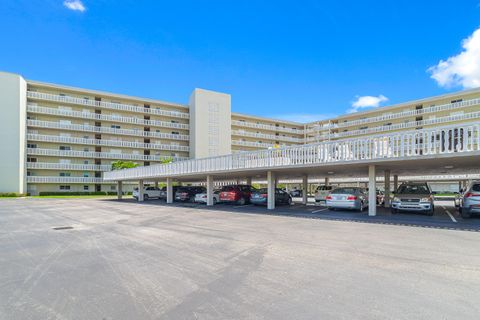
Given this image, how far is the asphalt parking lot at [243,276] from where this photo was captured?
3.64 metres

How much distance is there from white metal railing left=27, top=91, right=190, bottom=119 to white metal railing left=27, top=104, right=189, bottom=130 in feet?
5.30

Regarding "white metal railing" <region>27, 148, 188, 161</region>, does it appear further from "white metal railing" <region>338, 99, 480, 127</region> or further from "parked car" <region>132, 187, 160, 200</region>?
"white metal railing" <region>338, 99, 480, 127</region>

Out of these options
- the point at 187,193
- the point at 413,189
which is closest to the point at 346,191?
the point at 413,189

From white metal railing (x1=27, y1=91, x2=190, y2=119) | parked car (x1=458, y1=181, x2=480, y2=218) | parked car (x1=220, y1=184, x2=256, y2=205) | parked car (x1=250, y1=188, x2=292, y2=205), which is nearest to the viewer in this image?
parked car (x1=458, y1=181, x2=480, y2=218)

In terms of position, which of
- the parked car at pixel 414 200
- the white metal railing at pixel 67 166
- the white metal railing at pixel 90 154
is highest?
the white metal railing at pixel 90 154

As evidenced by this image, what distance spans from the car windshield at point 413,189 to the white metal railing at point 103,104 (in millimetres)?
50732

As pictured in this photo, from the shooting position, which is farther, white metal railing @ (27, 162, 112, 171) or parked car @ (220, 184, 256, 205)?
white metal railing @ (27, 162, 112, 171)

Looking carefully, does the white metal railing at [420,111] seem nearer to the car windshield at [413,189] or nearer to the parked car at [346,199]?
the car windshield at [413,189]

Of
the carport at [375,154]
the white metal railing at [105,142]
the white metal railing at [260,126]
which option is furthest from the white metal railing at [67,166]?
the carport at [375,154]

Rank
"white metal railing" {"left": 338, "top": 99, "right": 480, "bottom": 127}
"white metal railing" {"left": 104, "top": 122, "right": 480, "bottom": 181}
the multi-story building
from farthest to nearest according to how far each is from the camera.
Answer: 1. "white metal railing" {"left": 338, "top": 99, "right": 480, "bottom": 127}
2. the multi-story building
3. "white metal railing" {"left": 104, "top": 122, "right": 480, "bottom": 181}

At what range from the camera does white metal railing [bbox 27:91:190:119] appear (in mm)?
47625

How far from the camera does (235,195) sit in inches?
866

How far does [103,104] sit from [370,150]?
51598 millimetres

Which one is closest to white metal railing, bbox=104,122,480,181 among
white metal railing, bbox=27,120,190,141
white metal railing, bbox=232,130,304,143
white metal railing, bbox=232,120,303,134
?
white metal railing, bbox=27,120,190,141
